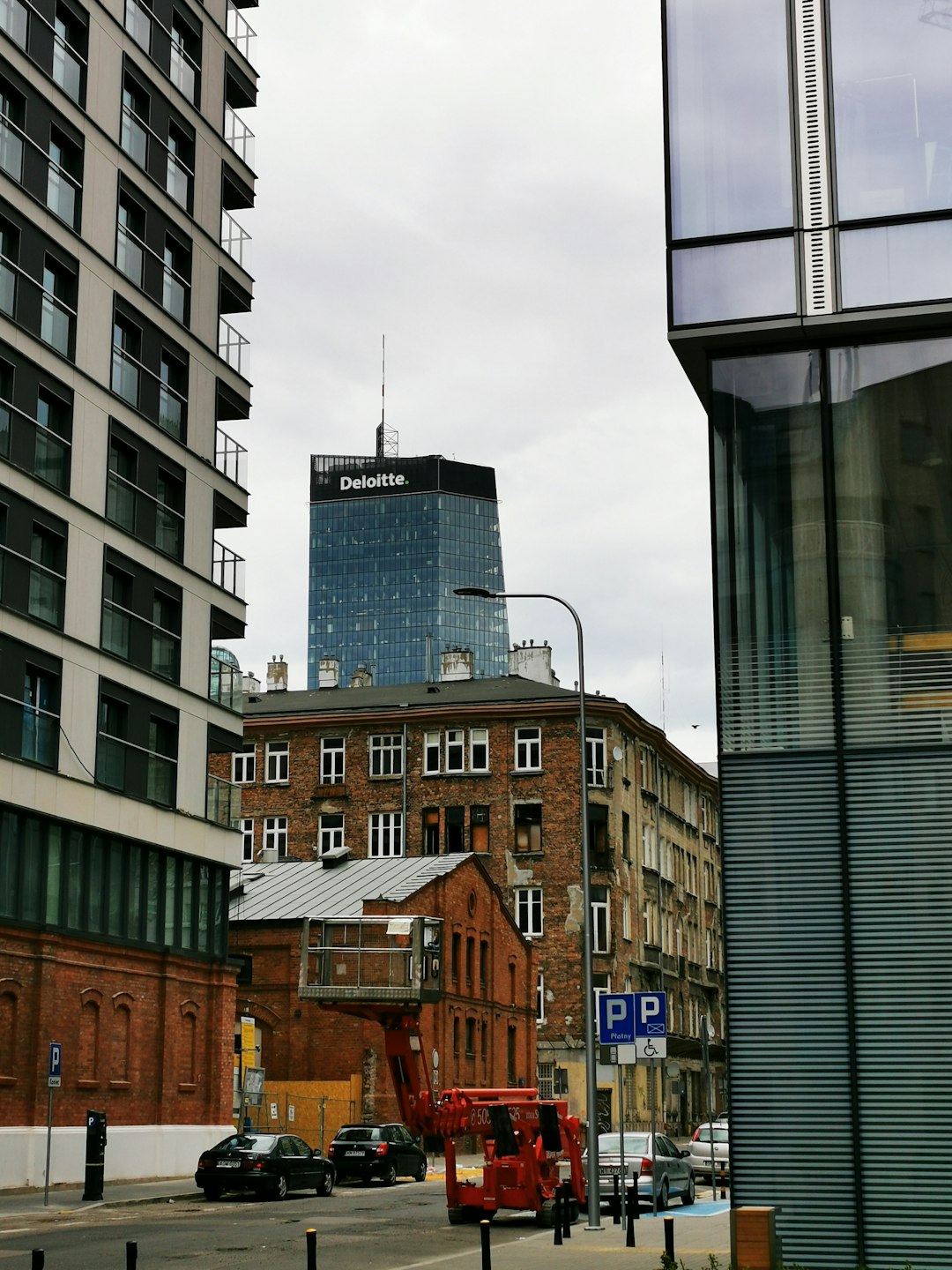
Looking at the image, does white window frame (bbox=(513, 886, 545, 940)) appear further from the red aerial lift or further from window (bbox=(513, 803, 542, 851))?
the red aerial lift

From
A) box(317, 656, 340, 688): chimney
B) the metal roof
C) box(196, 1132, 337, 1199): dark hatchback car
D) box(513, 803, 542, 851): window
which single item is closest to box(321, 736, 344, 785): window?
box(513, 803, 542, 851): window

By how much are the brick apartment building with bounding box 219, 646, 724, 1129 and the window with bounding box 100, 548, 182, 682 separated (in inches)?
1110

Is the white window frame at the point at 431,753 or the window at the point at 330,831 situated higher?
the white window frame at the point at 431,753

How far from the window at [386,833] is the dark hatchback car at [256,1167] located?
39.1 metres

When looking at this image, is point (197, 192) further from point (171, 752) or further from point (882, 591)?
point (882, 591)

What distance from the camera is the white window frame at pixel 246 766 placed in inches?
3039

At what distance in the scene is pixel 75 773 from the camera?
119 feet

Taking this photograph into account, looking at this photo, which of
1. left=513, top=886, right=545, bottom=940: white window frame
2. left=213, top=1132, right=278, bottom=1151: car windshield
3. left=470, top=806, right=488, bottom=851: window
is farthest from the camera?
left=470, top=806, right=488, bottom=851: window

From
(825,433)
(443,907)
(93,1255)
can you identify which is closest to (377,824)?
(443,907)

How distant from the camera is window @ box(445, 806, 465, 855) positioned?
7262 cm

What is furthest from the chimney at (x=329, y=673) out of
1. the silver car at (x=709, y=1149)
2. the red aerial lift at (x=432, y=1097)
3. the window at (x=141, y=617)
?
the red aerial lift at (x=432, y=1097)

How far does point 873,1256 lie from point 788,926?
284cm

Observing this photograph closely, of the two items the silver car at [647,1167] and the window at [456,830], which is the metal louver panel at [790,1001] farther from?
the window at [456,830]

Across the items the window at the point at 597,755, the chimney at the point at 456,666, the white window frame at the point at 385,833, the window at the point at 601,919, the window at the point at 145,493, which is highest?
the chimney at the point at 456,666
